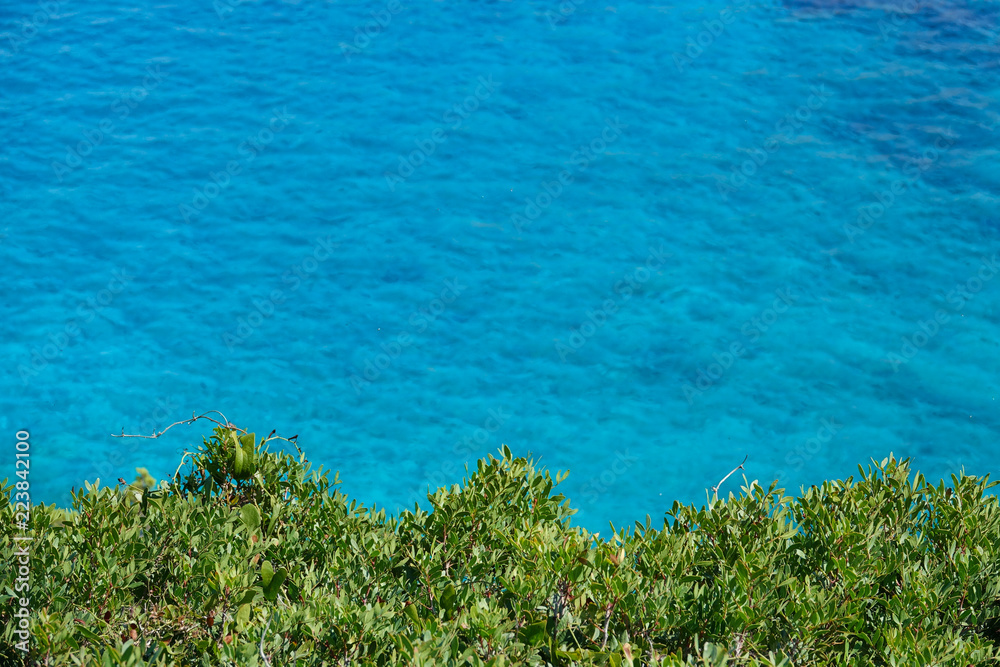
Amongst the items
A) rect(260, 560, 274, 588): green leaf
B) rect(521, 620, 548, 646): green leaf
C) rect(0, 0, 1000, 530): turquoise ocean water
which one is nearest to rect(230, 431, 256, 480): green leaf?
rect(260, 560, 274, 588): green leaf

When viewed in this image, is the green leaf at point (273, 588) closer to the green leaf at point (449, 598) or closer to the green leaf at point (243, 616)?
the green leaf at point (243, 616)

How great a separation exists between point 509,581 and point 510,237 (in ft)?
22.9

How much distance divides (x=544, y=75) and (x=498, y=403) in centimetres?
584

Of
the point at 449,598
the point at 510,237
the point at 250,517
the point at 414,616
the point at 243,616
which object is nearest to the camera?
the point at 414,616

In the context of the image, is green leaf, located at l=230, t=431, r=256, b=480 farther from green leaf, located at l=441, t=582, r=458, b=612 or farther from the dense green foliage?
green leaf, located at l=441, t=582, r=458, b=612

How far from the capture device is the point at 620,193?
1055cm

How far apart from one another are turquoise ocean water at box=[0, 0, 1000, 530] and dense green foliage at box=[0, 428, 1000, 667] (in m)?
3.66

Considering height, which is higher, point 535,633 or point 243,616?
point 243,616

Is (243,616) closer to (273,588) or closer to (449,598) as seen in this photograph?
(273,588)

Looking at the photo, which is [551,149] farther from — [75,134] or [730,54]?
[75,134]

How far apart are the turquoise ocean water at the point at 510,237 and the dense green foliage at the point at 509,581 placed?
366cm

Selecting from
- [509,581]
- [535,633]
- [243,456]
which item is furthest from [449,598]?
[243,456]

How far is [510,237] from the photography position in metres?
9.98

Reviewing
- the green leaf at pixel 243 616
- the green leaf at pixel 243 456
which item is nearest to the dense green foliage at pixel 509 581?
the green leaf at pixel 243 616
